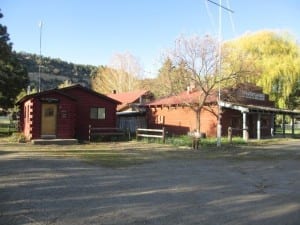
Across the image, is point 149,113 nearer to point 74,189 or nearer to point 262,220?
point 74,189

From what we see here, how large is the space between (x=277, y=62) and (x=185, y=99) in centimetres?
1537

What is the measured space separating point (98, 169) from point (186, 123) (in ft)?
78.7

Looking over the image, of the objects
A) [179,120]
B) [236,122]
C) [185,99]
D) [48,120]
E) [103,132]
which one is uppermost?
[185,99]

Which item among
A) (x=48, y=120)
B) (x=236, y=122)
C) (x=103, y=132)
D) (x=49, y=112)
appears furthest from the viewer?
(x=236, y=122)

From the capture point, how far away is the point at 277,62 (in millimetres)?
46750

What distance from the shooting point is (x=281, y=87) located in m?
47.1

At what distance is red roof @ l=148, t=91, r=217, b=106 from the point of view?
3483 cm

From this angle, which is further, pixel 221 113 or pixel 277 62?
pixel 277 62

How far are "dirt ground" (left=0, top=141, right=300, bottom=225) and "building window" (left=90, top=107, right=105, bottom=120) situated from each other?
15.0m

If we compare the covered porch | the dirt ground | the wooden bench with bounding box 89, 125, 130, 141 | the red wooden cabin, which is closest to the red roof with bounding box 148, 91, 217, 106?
the covered porch

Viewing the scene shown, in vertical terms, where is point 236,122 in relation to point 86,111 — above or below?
below

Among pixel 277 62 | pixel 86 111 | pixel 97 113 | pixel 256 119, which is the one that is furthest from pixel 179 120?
pixel 277 62

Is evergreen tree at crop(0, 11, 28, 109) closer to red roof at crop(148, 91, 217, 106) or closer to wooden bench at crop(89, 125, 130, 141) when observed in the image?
wooden bench at crop(89, 125, 130, 141)

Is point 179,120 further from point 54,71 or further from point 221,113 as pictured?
point 54,71
